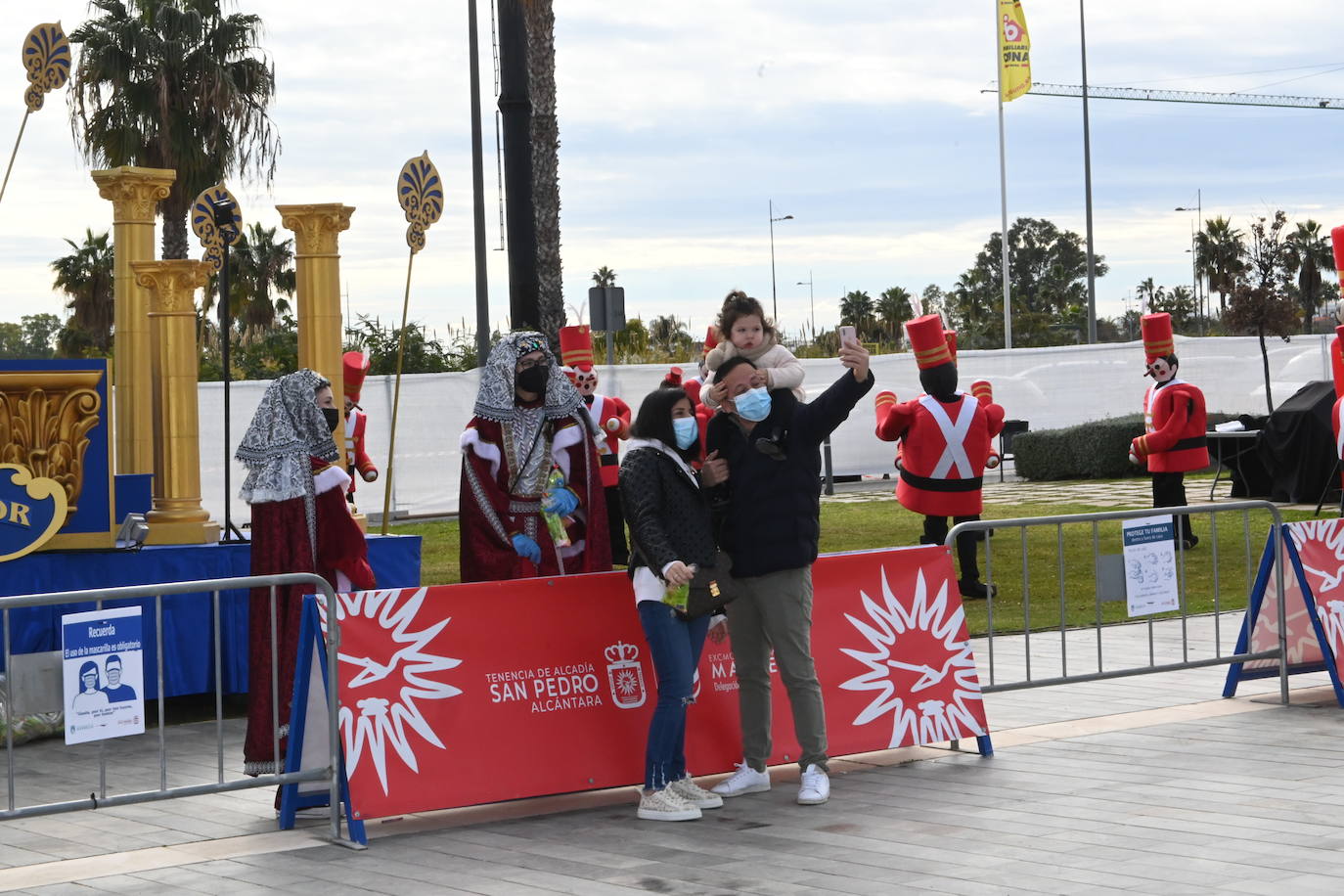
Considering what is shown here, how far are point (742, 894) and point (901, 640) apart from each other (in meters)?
2.33

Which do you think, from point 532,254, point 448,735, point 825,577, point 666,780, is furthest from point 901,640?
point 532,254

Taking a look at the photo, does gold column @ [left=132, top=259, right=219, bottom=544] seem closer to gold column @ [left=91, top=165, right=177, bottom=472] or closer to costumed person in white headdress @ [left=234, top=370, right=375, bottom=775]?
gold column @ [left=91, top=165, right=177, bottom=472]

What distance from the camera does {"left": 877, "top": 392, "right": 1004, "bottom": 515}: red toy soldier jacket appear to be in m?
12.2

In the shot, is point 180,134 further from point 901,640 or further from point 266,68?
point 901,640

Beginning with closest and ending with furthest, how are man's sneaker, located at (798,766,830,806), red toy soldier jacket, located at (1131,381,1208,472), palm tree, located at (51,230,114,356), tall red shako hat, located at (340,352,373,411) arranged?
man's sneaker, located at (798,766,830,806) → tall red shako hat, located at (340,352,373,411) → red toy soldier jacket, located at (1131,381,1208,472) → palm tree, located at (51,230,114,356)

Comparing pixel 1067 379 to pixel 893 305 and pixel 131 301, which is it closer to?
pixel 131 301

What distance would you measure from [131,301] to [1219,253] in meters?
70.5

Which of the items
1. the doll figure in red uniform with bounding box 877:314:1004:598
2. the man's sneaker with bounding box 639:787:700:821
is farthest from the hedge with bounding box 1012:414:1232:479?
the man's sneaker with bounding box 639:787:700:821

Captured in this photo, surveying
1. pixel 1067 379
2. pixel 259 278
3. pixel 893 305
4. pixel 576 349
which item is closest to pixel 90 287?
pixel 259 278

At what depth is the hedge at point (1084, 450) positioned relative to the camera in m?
25.5

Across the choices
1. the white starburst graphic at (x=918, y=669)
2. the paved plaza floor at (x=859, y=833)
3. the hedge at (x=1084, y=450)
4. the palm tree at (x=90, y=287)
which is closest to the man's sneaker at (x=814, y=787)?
the paved plaza floor at (x=859, y=833)

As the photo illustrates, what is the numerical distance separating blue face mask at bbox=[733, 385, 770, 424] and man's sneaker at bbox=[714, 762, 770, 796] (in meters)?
1.50

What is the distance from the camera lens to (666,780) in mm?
6445

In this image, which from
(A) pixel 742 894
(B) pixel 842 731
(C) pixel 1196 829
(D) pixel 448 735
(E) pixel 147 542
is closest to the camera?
(A) pixel 742 894
